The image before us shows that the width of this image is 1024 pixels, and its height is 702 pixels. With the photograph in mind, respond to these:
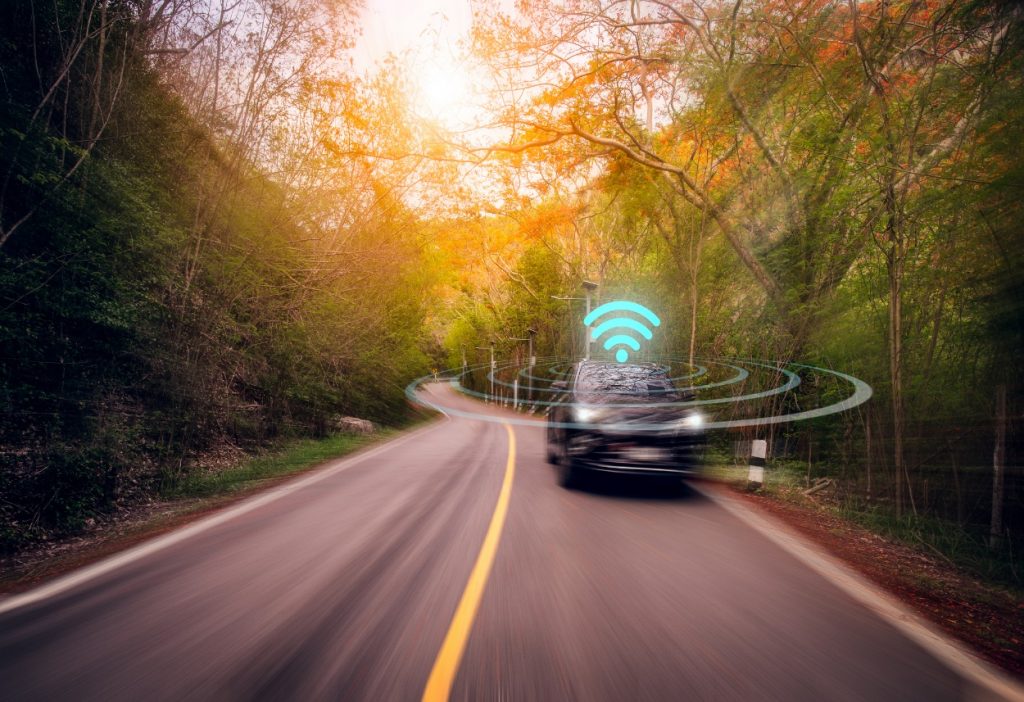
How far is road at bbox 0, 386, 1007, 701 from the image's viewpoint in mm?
2312

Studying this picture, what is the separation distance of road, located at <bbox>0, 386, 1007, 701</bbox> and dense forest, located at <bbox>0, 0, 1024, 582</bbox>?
10.1 feet

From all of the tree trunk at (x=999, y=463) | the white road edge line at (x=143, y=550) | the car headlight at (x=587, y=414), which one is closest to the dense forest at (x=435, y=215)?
the tree trunk at (x=999, y=463)

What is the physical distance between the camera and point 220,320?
27.4ft

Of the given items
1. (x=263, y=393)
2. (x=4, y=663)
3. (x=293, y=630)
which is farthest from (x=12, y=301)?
(x=263, y=393)

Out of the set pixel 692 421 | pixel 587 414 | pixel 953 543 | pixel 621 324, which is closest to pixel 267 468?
pixel 587 414

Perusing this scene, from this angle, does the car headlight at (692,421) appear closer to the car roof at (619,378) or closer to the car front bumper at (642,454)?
the car front bumper at (642,454)

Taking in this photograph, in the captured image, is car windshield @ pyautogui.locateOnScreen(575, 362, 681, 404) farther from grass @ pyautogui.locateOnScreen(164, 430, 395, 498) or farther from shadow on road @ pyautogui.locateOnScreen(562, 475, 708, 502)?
grass @ pyautogui.locateOnScreen(164, 430, 395, 498)

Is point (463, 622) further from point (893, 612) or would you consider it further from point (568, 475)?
point (568, 475)

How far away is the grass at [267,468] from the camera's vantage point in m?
6.94

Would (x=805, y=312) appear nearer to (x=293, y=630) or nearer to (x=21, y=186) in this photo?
(x=293, y=630)

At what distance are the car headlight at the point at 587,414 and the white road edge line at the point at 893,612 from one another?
206cm

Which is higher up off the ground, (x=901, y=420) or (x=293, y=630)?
(x=901, y=420)

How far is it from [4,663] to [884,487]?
9206 millimetres

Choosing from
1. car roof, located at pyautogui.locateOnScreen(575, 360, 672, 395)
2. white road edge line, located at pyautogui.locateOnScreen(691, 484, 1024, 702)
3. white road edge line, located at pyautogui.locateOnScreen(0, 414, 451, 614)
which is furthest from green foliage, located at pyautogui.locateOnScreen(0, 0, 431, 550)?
white road edge line, located at pyautogui.locateOnScreen(691, 484, 1024, 702)
